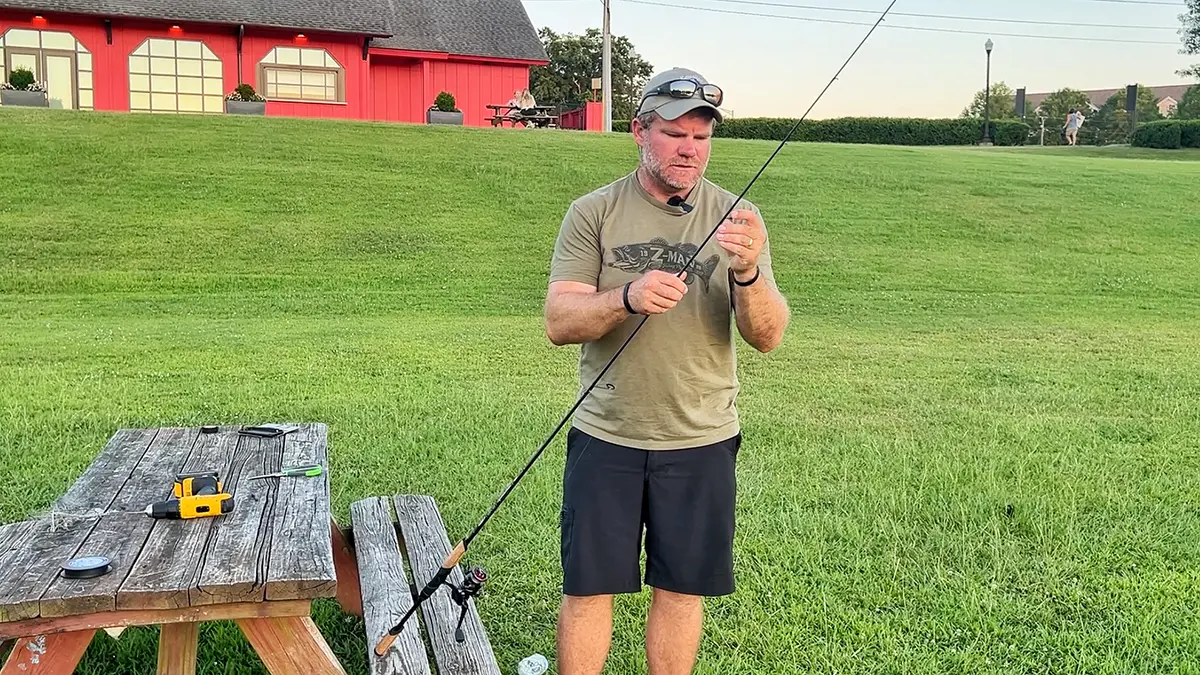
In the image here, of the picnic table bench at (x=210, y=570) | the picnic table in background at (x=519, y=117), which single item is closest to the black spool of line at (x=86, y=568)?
the picnic table bench at (x=210, y=570)

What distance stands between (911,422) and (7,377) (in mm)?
6313

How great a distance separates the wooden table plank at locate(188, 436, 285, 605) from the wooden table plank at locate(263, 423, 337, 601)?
0.02 metres

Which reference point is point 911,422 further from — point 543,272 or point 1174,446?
point 543,272

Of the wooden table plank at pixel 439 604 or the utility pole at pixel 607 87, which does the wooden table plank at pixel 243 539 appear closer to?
the wooden table plank at pixel 439 604

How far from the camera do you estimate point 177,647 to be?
112 inches

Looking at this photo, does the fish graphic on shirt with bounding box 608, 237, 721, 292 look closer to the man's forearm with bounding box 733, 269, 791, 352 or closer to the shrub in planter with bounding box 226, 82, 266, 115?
the man's forearm with bounding box 733, 269, 791, 352

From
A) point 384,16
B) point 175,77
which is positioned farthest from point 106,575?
point 384,16

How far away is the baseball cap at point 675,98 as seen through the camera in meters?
2.64

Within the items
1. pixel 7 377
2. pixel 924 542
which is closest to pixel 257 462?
pixel 924 542

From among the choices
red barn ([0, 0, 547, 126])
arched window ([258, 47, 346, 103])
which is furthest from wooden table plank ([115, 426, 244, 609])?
arched window ([258, 47, 346, 103])

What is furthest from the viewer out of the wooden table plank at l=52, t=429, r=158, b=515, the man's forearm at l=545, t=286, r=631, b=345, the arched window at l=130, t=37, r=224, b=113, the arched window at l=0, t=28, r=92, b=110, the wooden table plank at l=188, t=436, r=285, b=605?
the arched window at l=130, t=37, r=224, b=113

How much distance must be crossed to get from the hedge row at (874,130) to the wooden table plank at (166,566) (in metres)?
32.4

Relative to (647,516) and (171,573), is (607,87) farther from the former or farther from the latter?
(171,573)

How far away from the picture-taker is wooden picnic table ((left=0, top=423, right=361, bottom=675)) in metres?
2.32
